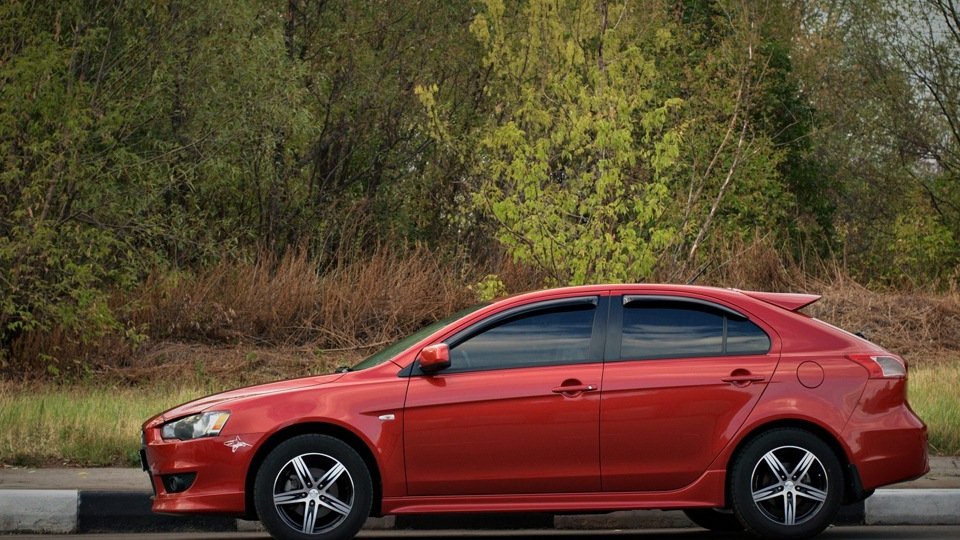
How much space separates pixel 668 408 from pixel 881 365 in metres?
1.26

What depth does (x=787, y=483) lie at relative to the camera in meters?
7.43

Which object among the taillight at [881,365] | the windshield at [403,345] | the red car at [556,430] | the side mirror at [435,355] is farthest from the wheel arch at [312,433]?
the taillight at [881,365]

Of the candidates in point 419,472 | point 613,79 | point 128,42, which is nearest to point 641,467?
point 419,472

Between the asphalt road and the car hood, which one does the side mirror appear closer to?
the car hood

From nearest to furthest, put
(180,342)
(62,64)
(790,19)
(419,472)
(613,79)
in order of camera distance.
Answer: (419,472) < (613,79) < (62,64) < (180,342) < (790,19)

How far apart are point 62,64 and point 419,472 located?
926cm

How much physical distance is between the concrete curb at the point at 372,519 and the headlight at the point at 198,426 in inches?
44.9

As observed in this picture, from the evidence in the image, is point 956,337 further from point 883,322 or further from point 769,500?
point 769,500

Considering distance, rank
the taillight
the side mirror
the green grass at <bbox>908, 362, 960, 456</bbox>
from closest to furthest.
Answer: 1. the side mirror
2. the taillight
3. the green grass at <bbox>908, 362, 960, 456</bbox>

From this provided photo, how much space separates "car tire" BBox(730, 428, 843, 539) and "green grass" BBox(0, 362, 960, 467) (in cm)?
371

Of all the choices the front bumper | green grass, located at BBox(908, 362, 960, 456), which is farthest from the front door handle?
green grass, located at BBox(908, 362, 960, 456)

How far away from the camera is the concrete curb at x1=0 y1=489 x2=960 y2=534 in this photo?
827 cm

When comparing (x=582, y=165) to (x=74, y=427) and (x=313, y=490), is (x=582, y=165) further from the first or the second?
(x=313, y=490)

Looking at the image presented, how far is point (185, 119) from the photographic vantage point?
19.9 meters
